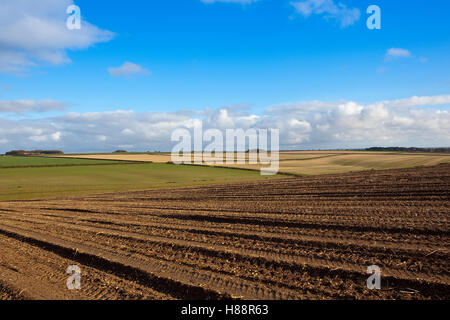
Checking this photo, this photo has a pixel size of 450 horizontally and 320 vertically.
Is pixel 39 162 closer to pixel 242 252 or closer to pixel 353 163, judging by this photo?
pixel 353 163

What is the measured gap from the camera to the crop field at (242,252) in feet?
21.9

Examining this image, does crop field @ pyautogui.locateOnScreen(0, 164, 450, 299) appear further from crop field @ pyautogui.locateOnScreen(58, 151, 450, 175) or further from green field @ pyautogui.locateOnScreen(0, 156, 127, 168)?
green field @ pyautogui.locateOnScreen(0, 156, 127, 168)

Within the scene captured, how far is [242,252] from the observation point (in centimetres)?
884

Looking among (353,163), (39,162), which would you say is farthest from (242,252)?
(39,162)

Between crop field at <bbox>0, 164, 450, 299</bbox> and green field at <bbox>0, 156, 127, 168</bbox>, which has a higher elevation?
green field at <bbox>0, 156, 127, 168</bbox>

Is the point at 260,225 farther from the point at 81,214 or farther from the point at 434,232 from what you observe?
the point at 81,214

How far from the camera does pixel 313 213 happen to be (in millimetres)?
13586

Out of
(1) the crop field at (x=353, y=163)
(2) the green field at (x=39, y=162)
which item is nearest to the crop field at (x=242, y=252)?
(1) the crop field at (x=353, y=163)

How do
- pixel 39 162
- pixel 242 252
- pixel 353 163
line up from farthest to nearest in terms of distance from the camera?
pixel 39 162 < pixel 353 163 < pixel 242 252

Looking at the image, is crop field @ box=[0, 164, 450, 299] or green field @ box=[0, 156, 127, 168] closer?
crop field @ box=[0, 164, 450, 299]

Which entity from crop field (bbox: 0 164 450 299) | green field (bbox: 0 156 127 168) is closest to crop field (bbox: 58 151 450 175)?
green field (bbox: 0 156 127 168)

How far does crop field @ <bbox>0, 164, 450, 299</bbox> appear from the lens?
6.67m

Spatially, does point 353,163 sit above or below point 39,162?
below
